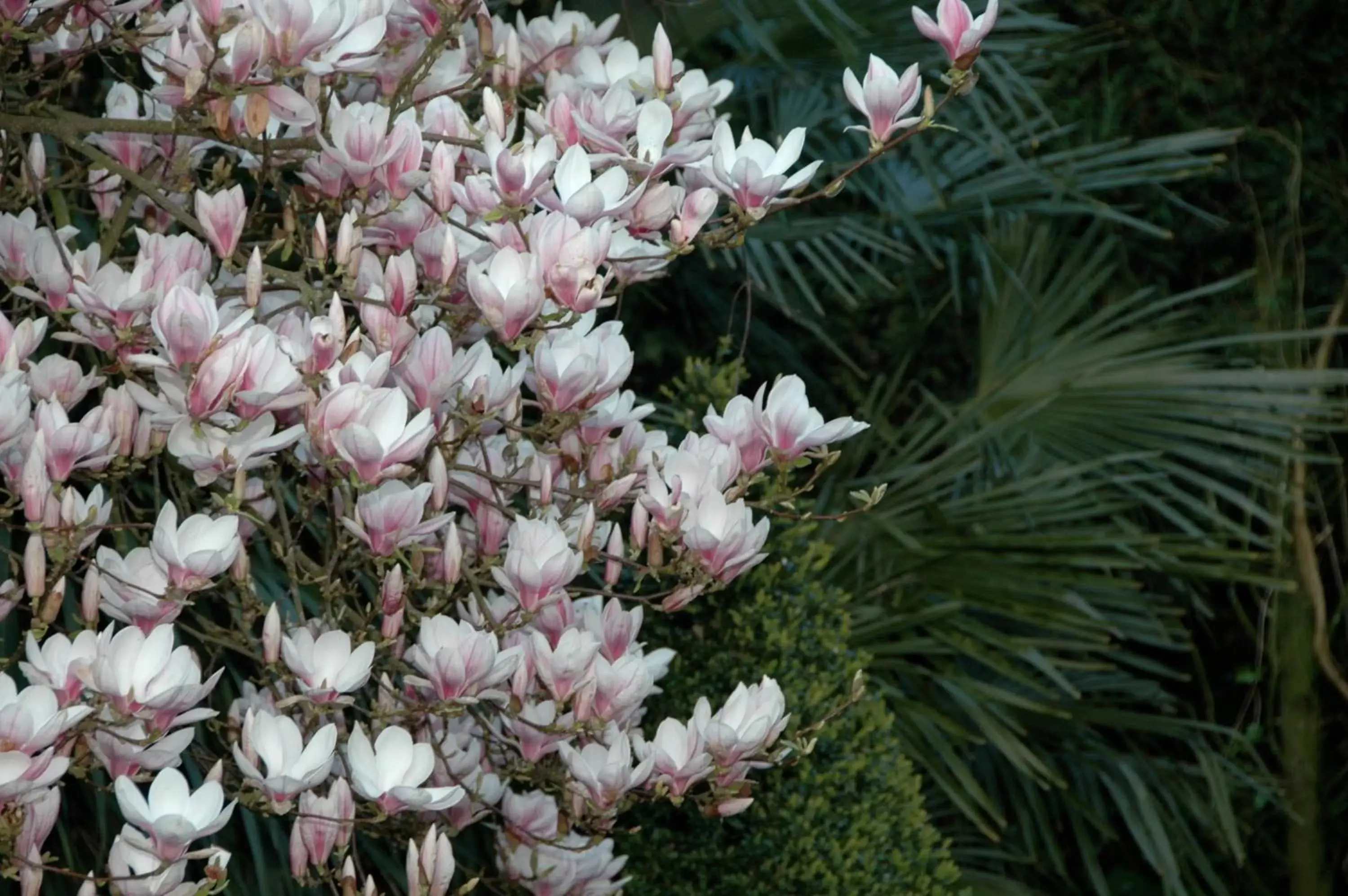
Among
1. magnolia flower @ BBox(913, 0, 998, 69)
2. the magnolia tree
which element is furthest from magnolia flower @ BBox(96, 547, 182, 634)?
magnolia flower @ BBox(913, 0, 998, 69)

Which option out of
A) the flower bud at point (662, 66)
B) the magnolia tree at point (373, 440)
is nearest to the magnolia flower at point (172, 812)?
the magnolia tree at point (373, 440)

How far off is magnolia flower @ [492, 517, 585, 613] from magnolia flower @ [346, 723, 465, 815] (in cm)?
11

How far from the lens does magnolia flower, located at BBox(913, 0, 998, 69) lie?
101cm

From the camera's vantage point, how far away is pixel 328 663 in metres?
0.92

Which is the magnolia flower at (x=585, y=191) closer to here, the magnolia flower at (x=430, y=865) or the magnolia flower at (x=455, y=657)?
the magnolia flower at (x=455, y=657)

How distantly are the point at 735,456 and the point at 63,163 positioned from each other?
84cm

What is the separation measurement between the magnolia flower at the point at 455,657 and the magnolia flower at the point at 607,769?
0.11 metres

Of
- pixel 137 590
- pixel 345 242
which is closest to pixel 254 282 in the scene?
pixel 345 242

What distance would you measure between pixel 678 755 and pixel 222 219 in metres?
0.46

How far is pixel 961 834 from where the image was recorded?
2564 millimetres

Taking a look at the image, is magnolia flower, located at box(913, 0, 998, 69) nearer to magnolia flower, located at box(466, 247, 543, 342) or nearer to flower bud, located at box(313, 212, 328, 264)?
magnolia flower, located at box(466, 247, 543, 342)

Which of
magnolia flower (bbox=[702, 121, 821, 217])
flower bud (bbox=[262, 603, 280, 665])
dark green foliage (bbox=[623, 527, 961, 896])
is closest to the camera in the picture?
flower bud (bbox=[262, 603, 280, 665])

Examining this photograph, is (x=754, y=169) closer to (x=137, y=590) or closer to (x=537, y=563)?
(x=537, y=563)

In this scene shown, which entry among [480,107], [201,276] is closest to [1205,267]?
[480,107]
